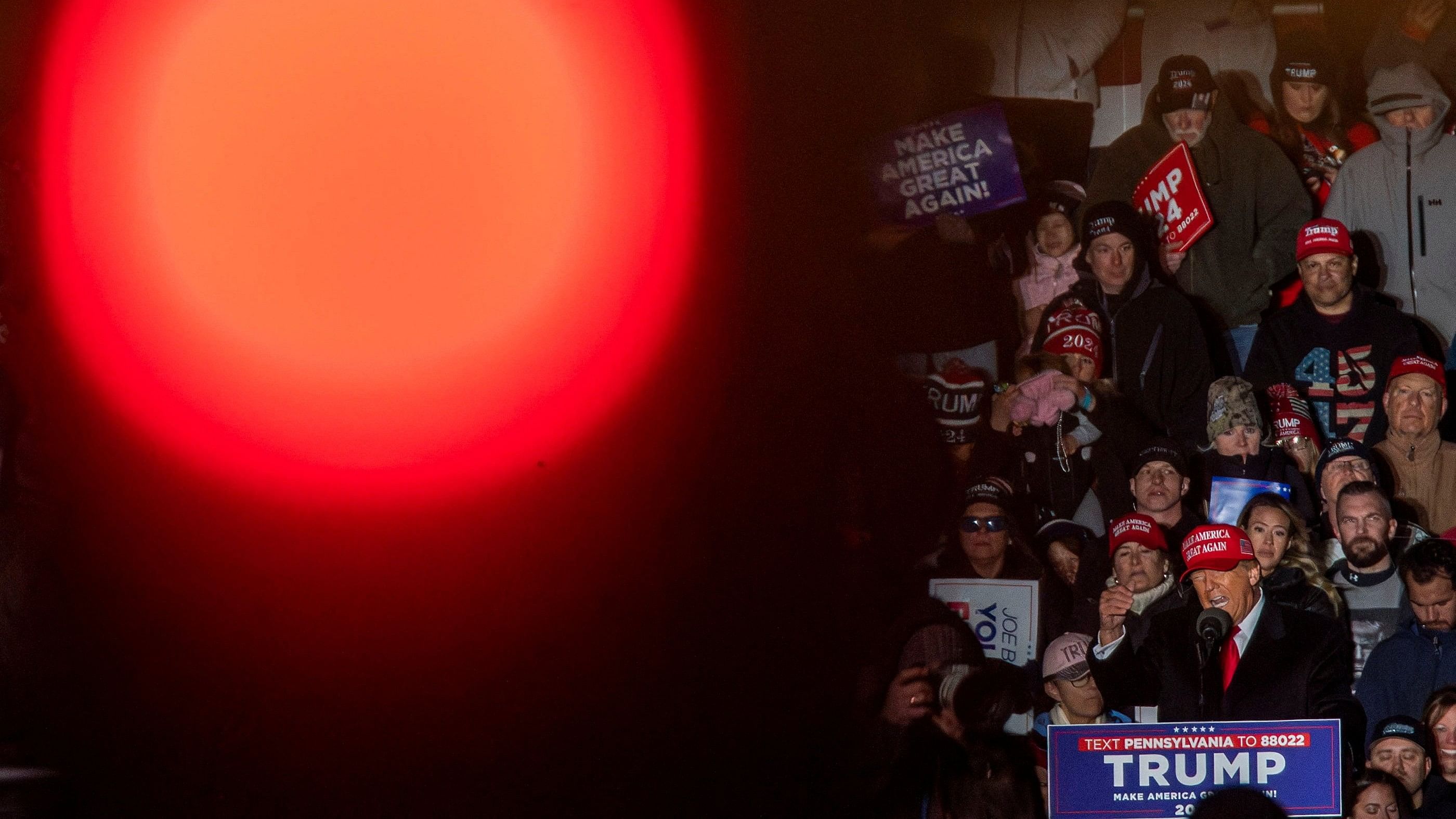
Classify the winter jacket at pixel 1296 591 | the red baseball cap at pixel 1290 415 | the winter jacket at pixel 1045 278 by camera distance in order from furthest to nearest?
1. the winter jacket at pixel 1045 278
2. the red baseball cap at pixel 1290 415
3. the winter jacket at pixel 1296 591

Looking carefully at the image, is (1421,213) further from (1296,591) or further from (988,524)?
(988,524)

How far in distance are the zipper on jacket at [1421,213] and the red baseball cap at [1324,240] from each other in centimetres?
65

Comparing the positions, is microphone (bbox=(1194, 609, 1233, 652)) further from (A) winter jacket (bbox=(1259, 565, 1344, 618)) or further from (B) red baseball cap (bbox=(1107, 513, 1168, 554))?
(B) red baseball cap (bbox=(1107, 513, 1168, 554))

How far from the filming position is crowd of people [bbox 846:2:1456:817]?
18.2ft

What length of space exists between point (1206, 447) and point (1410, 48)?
2654mm

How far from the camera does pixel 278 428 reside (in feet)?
16.2

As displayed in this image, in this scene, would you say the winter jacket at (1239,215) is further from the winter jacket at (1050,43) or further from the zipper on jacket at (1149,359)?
the winter jacket at (1050,43)

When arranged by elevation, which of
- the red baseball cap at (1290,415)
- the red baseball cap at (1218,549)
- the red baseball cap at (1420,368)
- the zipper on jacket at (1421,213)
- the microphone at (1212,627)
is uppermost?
the zipper on jacket at (1421,213)

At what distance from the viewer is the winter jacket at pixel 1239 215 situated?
738 cm

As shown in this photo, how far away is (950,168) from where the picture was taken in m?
7.24

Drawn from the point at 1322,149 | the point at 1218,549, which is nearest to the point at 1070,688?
the point at 1218,549

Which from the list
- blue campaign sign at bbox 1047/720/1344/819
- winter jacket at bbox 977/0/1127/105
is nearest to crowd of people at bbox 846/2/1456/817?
blue campaign sign at bbox 1047/720/1344/819

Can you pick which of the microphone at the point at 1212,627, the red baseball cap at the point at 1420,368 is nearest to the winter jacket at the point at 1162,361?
the red baseball cap at the point at 1420,368

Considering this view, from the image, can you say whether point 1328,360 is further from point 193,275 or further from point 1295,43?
point 193,275
